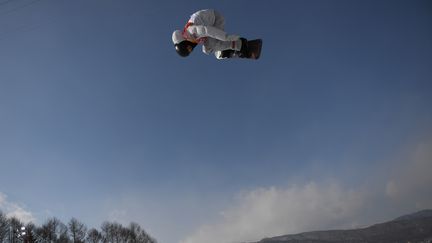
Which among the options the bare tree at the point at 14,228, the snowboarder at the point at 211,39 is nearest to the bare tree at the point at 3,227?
the bare tree at the point at 14,228

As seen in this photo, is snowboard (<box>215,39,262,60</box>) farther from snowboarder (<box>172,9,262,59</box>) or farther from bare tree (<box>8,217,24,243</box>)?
bare tree (<box>8,217,24,243</box>)

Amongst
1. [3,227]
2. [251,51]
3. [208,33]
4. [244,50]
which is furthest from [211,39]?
[3,227]

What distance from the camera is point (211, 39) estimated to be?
881 cm

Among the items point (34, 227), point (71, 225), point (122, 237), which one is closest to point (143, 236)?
point (122, 237)

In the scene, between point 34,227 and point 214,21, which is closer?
point 214,21

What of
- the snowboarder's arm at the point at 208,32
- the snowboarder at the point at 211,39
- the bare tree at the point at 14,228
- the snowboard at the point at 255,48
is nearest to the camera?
the snowboarder's arm at the point at 208,32

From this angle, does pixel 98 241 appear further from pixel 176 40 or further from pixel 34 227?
pixel 176 40

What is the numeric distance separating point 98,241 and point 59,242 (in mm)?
12269

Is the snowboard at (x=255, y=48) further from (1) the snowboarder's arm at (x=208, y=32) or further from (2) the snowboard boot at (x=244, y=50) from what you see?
(1) the snowboarder's arm at (x=208, y=32)

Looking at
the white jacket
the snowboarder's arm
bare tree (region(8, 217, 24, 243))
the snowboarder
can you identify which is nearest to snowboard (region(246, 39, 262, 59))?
the snowboarder

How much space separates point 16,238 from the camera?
173ft

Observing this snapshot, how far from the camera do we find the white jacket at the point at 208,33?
7969 millimetres

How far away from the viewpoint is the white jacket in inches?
314

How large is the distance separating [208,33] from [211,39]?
0.88 meters
